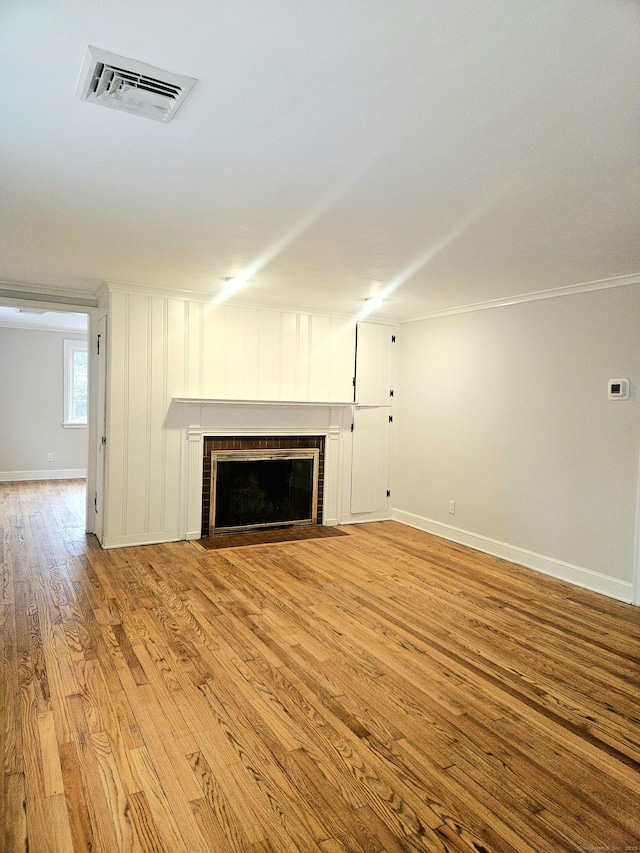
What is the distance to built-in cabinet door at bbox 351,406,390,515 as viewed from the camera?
6504 millimetres

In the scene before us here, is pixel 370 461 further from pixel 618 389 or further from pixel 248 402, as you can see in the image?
pixel 618 389

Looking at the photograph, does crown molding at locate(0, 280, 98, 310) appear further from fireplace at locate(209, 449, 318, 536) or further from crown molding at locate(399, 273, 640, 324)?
crown molding at locate(399, 273, 640, 324)

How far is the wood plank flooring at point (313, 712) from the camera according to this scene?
1873mm

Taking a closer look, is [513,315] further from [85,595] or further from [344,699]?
[85,595]

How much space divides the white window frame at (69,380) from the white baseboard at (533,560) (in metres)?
6.04

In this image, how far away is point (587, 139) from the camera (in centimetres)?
209

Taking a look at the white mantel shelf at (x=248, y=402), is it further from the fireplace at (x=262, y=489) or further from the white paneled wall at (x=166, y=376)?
the fireplace at (x=262, y=489)

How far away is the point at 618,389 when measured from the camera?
13.9 ft

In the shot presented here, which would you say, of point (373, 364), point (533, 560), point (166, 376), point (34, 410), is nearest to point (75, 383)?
point (34, 410)

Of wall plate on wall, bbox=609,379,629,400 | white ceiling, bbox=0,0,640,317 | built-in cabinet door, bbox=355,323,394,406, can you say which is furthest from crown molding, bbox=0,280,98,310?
wall plate on wall, bbox=609,379,629,400

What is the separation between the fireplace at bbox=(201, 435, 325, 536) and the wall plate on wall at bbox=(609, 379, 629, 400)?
306 cm

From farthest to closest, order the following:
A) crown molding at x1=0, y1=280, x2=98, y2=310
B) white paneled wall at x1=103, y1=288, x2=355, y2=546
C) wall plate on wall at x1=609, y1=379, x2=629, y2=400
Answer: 1. crown molding at x1=0, y1=280, x2=98, y2=310
2. white paneled wall at x1=103, y1=288, x2=355, y2=546
3. wall plate on wall at x1=609, y1=379, x2=629, y2=400

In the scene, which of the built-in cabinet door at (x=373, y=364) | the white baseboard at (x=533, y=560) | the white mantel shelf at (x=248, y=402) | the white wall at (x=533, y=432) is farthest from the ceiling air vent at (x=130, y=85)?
the built-in cabinet door at (x=373, y=364)

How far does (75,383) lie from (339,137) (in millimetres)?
8370
